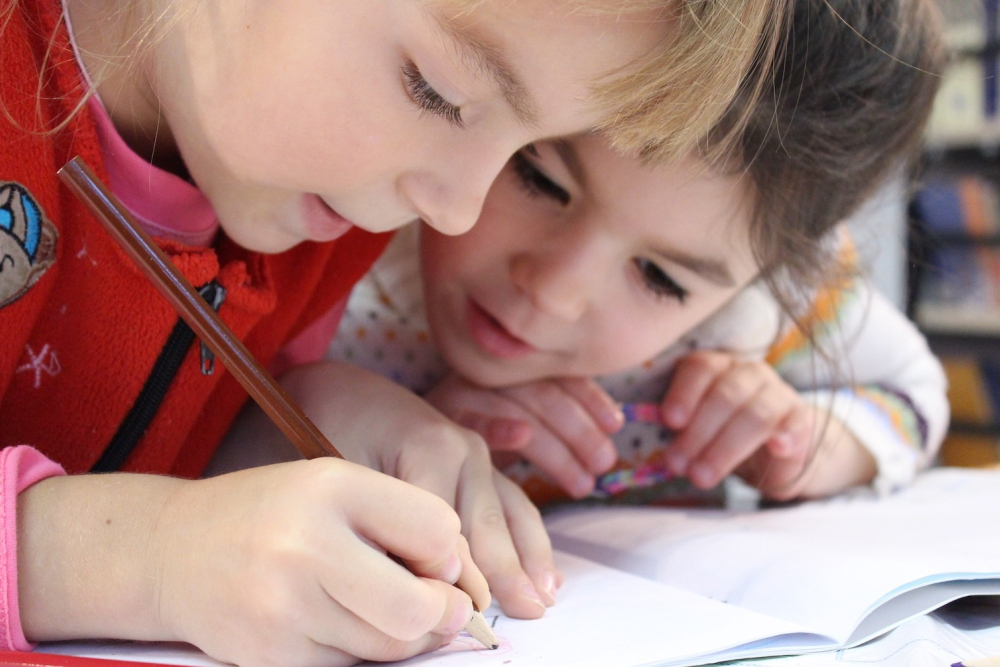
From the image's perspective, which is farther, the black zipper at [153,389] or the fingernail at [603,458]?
the fingernail at [603,458]

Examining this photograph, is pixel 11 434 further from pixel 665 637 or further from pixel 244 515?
pixel 665 637

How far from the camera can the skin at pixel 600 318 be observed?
598mm

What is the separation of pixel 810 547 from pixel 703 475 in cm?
21

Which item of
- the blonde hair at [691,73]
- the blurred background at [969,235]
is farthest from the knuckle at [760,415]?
the blurred background at [969,235]

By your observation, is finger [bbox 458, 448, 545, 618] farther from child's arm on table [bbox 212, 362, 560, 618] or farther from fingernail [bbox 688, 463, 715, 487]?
fingernail [bbox 688, 463, 715, 487]

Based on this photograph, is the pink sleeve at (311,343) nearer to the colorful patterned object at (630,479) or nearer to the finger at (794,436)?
the colorful patterned object at (630,479)

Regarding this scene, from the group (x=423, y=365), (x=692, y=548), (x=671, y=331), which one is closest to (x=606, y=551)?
(x=692, y=548)

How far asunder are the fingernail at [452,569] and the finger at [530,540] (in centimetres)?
8

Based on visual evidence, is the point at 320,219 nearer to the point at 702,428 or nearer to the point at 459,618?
the point at 459,618

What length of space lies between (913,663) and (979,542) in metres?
0.19

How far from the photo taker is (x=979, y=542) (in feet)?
1.81

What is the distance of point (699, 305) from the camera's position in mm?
682

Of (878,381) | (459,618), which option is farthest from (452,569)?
(878,381)

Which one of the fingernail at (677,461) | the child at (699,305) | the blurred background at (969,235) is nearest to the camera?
the child at (699,305)
